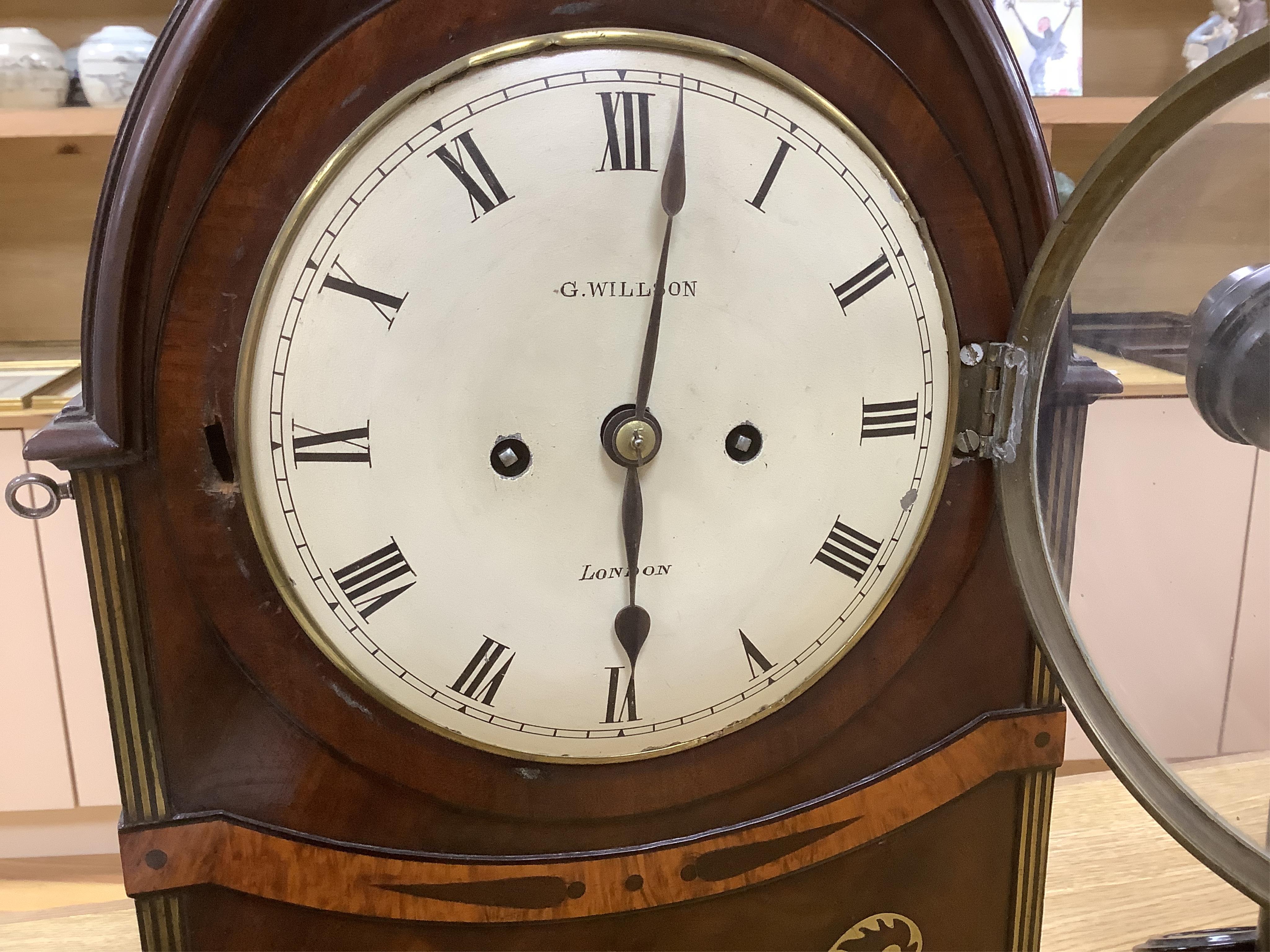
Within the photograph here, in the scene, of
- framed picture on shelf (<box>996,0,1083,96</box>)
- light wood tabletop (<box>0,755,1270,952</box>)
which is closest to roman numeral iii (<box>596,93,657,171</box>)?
light wood tabletop (<box>0,755,1270,952</box>)

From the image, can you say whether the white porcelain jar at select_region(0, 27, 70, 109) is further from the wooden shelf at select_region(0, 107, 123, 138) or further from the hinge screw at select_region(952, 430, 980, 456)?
the hinge screw at select_region(952, 430, 980, 456)

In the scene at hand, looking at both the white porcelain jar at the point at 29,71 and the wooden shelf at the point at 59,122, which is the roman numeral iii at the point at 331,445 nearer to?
the wooden shelf at the point at 59,122

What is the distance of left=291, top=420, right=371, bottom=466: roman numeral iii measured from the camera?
57 centimetres

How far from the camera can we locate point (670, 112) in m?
0.58

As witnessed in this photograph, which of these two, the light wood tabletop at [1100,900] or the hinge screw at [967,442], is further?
the light wood tabletop at [1100,900]

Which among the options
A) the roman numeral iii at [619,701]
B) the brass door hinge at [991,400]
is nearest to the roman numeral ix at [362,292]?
the roman numeral iii at [619,701]

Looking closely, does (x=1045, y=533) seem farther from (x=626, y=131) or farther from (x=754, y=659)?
(x=626, y=131)

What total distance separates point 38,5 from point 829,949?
1.99 meters

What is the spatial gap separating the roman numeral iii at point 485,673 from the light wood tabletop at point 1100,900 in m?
0.50

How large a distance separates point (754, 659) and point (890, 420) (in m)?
0.19

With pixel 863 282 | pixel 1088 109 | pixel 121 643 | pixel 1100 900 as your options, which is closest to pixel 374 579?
pixel 121 643

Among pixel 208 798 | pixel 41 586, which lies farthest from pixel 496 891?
pixel 41 586

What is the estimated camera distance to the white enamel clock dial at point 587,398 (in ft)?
1.83

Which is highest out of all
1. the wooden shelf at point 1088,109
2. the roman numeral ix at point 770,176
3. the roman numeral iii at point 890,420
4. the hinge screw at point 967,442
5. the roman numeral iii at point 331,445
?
the wooden shelf at point 1088,109
